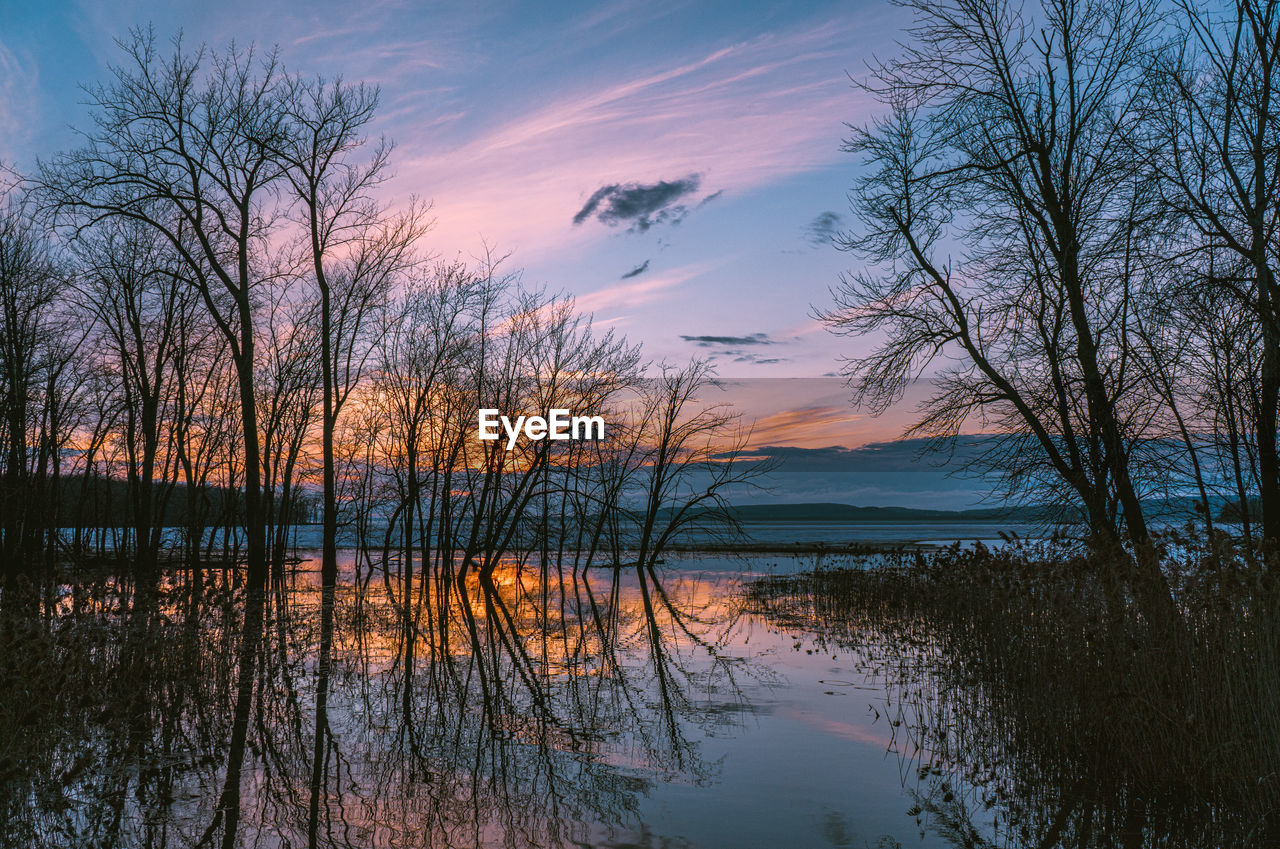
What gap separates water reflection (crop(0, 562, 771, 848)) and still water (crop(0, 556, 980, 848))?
30 millimetres

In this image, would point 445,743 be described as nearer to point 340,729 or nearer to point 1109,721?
point 340,729

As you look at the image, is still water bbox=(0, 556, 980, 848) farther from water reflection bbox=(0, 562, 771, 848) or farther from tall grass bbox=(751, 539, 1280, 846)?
tall grass bbox=(751, 539, 1280, 846)

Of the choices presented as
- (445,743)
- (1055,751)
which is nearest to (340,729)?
(445,743)

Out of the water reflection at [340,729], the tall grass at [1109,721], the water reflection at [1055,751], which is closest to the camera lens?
the water reflection at [340,729]

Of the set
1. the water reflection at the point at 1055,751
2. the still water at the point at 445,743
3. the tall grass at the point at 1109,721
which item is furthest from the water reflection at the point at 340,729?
the tall grass at the point at 1109,721

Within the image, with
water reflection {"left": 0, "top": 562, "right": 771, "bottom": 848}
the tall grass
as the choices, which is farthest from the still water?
the tall grass

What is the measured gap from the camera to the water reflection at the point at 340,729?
607cm

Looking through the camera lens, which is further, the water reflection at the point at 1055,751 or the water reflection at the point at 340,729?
the water reflection at the point at 1055,751

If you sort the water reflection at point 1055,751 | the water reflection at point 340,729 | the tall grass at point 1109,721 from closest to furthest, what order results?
1. the water reflection at point 340,729
2. the water reflection at point 1055,751
3. the tall grass at point 1109,721

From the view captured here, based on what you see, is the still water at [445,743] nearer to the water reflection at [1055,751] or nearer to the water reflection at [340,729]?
the water reflection at [340,729]

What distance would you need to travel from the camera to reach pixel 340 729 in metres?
8.68

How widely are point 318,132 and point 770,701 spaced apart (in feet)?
75.2

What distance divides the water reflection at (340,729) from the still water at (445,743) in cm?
3

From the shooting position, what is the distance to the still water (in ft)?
20.0
